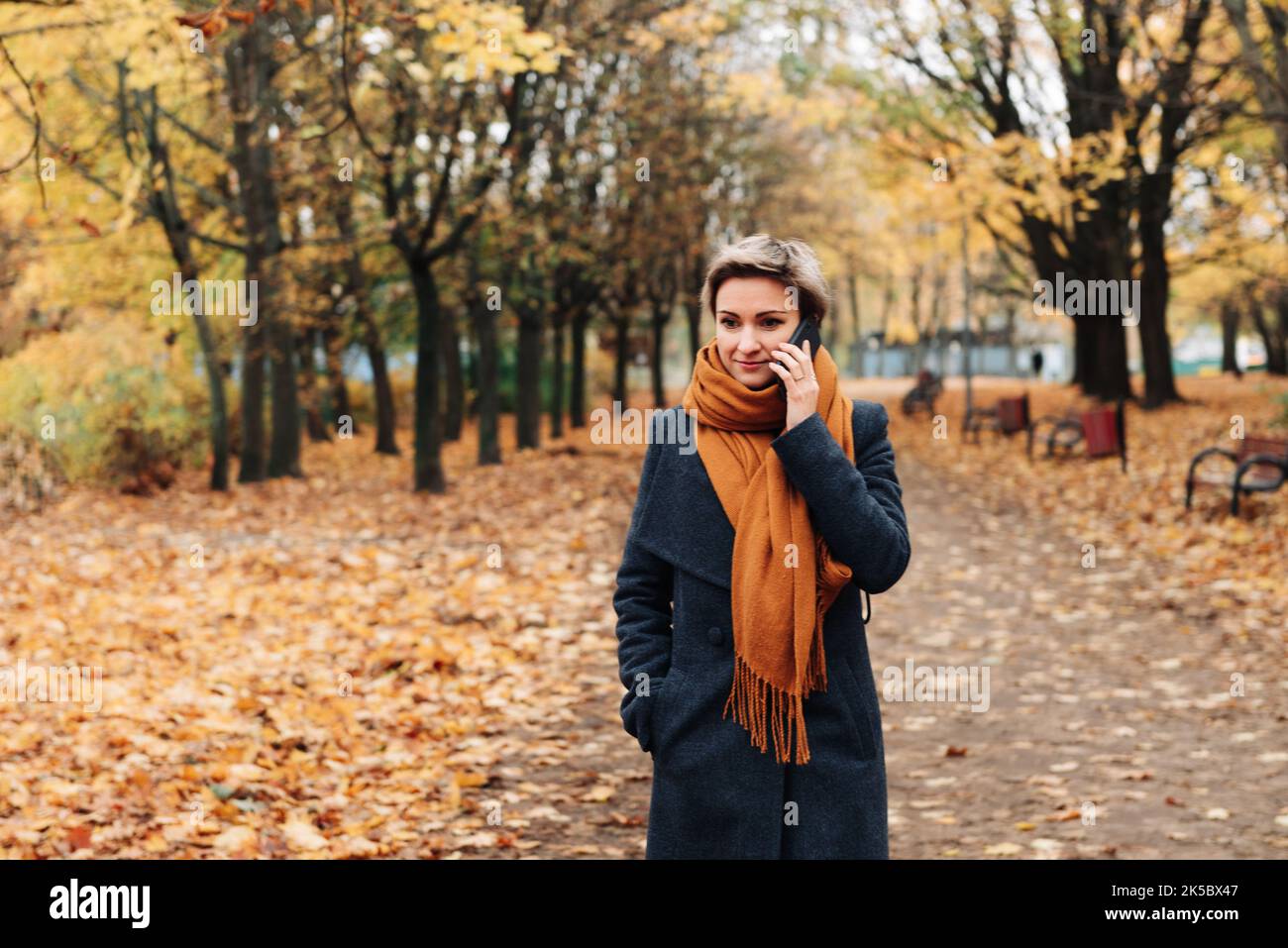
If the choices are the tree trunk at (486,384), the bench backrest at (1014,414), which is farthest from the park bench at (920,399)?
the tree trunk at (486,384)

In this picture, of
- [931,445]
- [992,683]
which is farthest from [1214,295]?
[992,683]

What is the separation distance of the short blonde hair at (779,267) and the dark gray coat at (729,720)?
10.9 inches

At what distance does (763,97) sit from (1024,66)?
5.09 meters

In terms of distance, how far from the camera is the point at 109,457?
738 inches

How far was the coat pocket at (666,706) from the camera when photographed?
9.58ft

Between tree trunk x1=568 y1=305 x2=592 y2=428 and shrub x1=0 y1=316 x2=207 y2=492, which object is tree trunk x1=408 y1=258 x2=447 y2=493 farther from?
tree trunk x1=568 y1=305 x2=592 y2=428

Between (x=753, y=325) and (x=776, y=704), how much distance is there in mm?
810

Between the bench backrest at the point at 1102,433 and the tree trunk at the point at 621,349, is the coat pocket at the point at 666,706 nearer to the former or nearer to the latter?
the bench backrest at the point at 1102,433

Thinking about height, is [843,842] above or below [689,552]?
below

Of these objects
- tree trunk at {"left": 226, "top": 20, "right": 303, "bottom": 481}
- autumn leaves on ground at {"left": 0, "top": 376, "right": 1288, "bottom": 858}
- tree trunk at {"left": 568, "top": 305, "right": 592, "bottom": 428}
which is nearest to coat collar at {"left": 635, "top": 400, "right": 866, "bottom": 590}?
autumn leaves on ground at {"left": 0, "top": 376, "right": 1288, "bottom": 858}

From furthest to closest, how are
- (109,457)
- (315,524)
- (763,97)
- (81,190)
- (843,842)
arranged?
(763,97), (81,190), (109,457), (315,524), (843,842)

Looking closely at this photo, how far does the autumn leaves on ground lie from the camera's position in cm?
562
